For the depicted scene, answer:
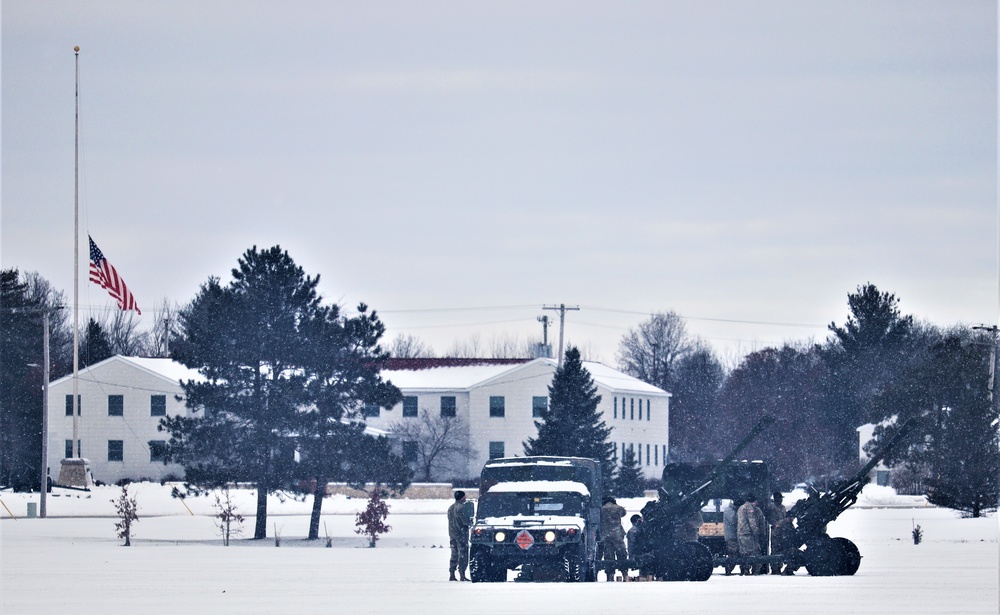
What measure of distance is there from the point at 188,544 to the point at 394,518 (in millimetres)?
20119

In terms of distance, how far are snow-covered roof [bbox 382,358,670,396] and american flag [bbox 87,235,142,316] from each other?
30.0 meters

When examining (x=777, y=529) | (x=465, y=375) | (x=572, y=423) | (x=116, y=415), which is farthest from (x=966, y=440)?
(x=116, y=415)

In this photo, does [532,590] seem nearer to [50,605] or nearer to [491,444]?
[50,605]

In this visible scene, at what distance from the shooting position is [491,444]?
314ft

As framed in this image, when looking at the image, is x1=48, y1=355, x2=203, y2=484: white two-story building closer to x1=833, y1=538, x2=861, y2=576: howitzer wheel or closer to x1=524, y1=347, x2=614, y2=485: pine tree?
x1=524, y1=347, x2=614, y2=485: pine tree

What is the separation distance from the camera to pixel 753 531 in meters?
29.4

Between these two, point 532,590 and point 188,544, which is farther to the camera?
point 188,544

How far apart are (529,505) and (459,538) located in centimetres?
151

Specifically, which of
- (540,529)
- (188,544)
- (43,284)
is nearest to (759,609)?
(540,529)

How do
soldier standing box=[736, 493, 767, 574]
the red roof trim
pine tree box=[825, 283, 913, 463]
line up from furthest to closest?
1. pine tree box=[825, 283, 913, 463]
2. the red roof trim
3. soldier standing box=[736, 493, 767, 574]

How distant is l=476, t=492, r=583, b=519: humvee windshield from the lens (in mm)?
29125

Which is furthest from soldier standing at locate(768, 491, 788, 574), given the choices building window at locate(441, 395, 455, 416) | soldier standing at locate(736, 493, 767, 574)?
building window at locate(441, 395, 455, 416)

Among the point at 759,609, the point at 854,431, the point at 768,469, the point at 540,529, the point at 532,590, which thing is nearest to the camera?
the point at 759,609

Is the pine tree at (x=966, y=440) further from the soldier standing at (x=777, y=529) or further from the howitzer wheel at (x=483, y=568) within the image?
the howitzer wheel at (x=483, y=568)
